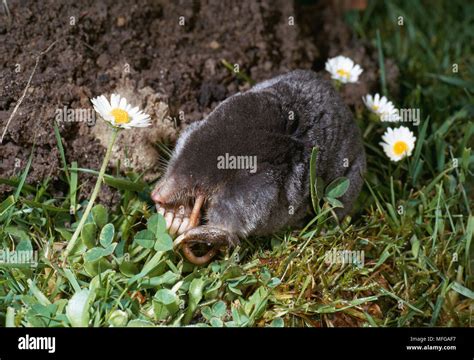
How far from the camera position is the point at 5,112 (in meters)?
2.56

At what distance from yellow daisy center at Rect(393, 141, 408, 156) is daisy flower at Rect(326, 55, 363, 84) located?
0.42 meters

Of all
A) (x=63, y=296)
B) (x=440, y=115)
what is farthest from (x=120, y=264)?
(x=440, y=115)

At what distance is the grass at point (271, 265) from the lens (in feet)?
7.23

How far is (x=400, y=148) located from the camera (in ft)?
9.41

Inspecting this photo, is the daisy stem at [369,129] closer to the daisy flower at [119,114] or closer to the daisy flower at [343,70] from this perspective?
the daisy flower at [343,70]

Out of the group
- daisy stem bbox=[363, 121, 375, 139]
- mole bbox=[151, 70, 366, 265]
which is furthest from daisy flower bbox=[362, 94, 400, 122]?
mole bbox=[151, 70, 366, 265]

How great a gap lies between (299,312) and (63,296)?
0.86 meters

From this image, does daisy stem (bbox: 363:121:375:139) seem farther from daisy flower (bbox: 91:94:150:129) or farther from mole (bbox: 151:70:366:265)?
daisy flower (bbox: 91:94:150:129)

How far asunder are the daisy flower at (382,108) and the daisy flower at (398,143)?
5.1 inches

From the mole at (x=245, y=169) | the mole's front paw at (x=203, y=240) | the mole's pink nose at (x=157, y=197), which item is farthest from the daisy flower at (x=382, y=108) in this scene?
the mole's pink nose at (x=157, y=197)

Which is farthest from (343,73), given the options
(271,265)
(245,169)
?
(271,265)
